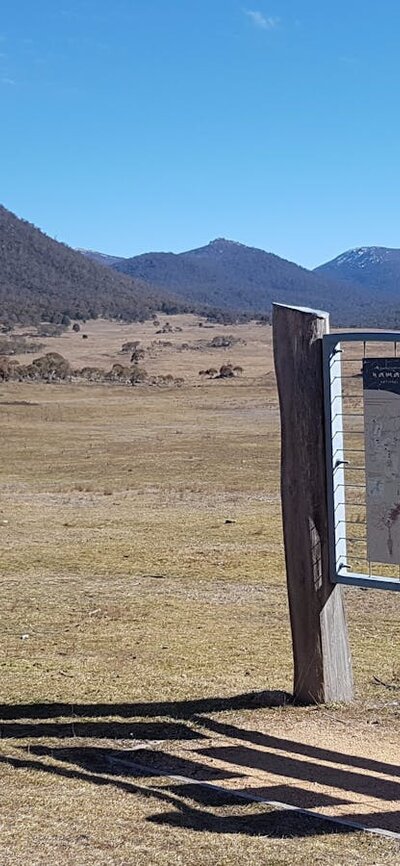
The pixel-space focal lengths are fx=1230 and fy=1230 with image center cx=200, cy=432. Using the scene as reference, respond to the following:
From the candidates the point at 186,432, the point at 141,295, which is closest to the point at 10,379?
the point at 186,432

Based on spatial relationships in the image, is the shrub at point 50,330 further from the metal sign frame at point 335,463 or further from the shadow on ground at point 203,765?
the metal sign frame at point 335,463

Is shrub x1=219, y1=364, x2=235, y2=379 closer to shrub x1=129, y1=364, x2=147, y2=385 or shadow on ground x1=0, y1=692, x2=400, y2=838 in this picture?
shrub x1=129, y1=364, x2=147, y2=385

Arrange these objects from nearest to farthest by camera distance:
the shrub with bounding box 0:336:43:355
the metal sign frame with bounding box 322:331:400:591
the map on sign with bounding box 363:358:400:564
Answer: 1. the map on sign with bounding box 363:358:400:564
2. the metal sign frame with bounding box 322:331:400:591
3. the shrub with bounding box 0:336:43:355

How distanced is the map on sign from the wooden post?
1.00 ft

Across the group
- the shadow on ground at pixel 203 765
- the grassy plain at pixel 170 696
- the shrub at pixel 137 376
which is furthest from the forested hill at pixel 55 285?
the shadow on ground at pixel 203 765

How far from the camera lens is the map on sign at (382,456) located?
6430mm

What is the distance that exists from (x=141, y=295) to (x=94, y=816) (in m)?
130

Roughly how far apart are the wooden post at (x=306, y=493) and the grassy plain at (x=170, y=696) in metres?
0.40

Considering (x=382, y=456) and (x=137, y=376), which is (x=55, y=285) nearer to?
(x=137, y=376)

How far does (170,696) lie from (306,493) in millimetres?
1543

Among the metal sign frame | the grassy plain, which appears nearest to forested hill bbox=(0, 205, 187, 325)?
the grassy plain

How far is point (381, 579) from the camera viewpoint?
655 cm

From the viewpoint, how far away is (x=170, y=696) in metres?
7.33

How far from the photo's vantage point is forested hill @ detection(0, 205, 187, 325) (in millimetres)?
105625
